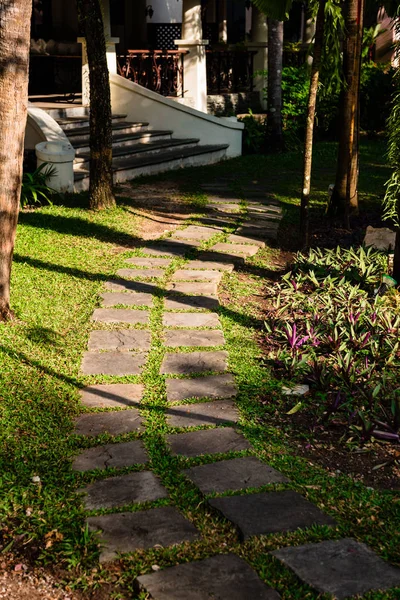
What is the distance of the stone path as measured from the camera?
124 inches

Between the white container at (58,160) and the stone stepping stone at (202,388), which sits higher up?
the white container at (58,160)

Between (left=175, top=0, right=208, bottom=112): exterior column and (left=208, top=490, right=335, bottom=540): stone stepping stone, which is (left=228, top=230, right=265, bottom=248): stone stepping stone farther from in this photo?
(left=175, top=0, right=208, bottom=112): exterior column

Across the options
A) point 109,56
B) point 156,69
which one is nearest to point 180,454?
point 109,56

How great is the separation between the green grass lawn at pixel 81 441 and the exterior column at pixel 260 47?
10.4m

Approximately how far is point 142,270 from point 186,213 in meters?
2.68

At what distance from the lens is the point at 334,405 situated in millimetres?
4660

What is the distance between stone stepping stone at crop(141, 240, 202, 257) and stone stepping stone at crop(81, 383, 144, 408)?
308 cm

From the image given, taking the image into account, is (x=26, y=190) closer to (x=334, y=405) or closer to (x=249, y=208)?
(x=249, y=208)

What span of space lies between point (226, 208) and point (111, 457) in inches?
254

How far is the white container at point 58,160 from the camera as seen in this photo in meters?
10.3

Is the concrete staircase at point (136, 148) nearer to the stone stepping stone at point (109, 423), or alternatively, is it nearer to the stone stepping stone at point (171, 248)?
the stone stepping stone at point (171, 248)

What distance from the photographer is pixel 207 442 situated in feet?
14.1

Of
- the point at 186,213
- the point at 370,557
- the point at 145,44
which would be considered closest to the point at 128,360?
the point at 370,557

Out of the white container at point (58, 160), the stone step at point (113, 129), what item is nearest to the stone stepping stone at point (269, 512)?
the white container at point (58, 160)
